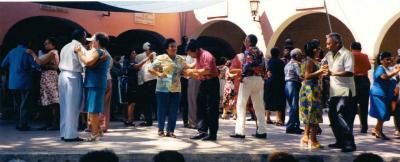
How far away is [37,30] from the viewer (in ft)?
40.8

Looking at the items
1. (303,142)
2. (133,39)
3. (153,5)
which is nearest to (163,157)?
Result: (303,142)

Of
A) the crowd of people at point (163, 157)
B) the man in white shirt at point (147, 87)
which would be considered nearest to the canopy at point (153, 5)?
the man in white shirt at point (147, 87)

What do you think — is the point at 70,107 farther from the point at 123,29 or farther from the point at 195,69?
the point at 123,29

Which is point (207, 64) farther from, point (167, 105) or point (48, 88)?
point (48, 88)

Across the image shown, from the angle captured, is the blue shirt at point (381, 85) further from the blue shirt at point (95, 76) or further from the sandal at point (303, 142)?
the blue shirt at point (95, 76)

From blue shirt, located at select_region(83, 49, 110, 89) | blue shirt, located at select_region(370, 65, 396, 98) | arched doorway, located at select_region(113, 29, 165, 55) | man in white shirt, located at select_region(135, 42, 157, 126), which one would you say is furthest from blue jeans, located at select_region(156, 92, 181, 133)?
arched doorway, located at select_region(113, 29, 165, 55)

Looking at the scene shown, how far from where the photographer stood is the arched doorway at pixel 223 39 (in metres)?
16.5

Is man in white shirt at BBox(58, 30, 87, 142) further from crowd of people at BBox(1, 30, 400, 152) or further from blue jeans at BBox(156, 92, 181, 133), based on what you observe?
blue jeans at BBox(156, 92, 181, 133)

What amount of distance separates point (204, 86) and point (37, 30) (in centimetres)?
741

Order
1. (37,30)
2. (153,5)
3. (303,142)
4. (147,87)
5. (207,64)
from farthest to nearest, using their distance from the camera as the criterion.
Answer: (37,30), (147,87), (153,5), (207,64), (303,142)

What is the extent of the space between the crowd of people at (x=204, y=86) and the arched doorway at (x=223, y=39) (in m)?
7.74

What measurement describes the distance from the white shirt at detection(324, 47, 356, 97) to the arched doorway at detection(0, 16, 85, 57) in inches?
288

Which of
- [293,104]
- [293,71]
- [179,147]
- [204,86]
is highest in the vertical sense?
[293,71]

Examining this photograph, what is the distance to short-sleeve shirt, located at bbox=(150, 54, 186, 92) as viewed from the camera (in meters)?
6.60
